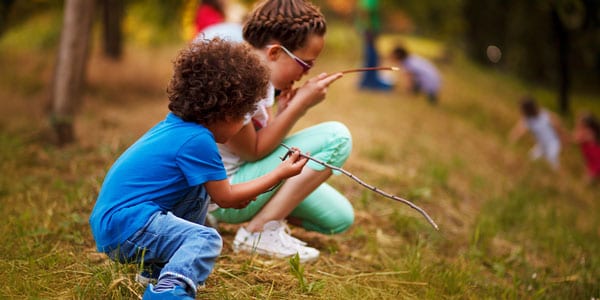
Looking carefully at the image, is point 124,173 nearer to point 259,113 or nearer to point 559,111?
point 259,113

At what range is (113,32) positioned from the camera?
8.38 m

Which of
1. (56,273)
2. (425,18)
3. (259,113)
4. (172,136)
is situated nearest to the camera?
(172,136)

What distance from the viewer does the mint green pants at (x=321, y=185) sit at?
2.71 meters

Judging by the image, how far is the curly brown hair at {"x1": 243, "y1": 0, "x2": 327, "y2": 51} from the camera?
2650 millimetres

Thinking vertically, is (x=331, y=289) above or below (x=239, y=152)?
below

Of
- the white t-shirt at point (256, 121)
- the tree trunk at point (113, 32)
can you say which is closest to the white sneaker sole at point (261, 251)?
the white t-shirt at point (256, 121)

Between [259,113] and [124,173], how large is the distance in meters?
0.75

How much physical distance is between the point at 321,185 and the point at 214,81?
1022 millimetres

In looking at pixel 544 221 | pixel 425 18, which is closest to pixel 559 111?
pixel 425 18

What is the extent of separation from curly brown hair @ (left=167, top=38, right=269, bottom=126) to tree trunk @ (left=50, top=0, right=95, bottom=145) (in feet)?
9.56

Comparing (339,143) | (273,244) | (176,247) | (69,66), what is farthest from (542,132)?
(176,247)

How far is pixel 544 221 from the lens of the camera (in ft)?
15.8

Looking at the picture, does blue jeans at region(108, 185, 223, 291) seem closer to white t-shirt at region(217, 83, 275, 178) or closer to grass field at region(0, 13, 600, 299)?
grass field at region(0, 13, 600, 299)

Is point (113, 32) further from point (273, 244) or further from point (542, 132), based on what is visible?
point (273, 244)
